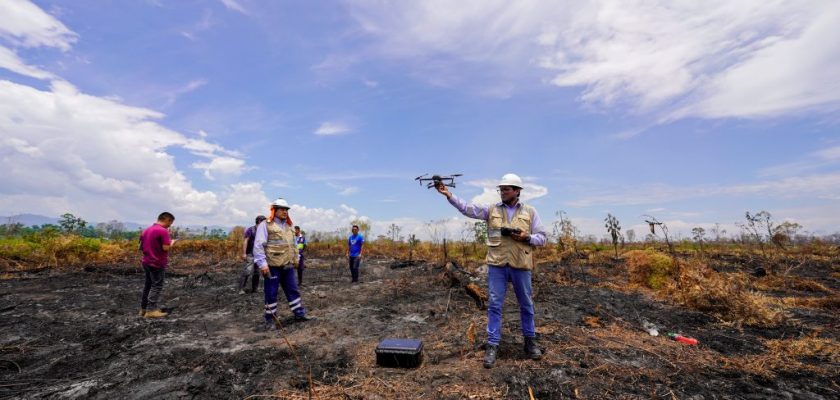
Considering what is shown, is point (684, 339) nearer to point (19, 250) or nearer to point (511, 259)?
point (511, 259)

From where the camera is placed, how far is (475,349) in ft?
15.2

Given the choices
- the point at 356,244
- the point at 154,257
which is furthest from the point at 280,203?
the point at 356,244

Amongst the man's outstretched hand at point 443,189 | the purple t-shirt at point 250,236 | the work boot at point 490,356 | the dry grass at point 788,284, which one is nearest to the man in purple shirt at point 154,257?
the purple t-shirt at point 250,236

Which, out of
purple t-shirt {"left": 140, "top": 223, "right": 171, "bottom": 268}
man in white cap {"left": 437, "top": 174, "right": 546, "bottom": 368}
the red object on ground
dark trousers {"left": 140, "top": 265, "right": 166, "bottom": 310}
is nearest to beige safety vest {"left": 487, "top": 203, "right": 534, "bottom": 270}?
man in white cap {"left": 437, "top": 174, "right": 546, "bottom": 368}

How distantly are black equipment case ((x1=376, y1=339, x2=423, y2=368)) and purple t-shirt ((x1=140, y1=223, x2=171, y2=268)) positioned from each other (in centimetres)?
514

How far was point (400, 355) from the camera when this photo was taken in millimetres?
4059

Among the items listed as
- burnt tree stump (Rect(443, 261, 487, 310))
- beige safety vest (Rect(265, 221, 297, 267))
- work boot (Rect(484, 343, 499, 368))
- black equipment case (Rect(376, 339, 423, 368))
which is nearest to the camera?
work boot (Rect(484, 343, 499, 368))

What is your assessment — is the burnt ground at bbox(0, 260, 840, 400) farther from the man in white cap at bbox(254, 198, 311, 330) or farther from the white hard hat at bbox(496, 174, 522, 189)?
the white hard hat at bbox(496, 174, 522, 189)

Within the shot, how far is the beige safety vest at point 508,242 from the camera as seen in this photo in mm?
4273

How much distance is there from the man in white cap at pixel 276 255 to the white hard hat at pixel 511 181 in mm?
3779

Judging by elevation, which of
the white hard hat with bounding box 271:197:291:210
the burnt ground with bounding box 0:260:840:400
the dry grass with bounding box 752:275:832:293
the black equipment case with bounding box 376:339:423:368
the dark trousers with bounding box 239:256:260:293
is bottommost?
the burnt ground with bounding box 0:260:840:400

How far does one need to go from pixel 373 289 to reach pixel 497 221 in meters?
6.19

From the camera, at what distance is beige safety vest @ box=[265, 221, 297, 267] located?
6.16 metres

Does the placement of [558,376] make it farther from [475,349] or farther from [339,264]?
[339,264]
